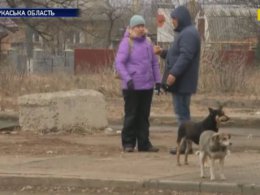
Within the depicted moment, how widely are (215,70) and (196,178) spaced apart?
1431cm

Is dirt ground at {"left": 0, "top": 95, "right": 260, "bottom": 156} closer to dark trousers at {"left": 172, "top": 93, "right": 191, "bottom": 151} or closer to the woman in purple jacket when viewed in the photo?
the woman in purple jacket

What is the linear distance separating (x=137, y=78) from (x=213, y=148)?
2.67 metres

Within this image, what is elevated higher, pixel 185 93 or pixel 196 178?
pixel 185 93

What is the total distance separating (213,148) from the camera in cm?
845

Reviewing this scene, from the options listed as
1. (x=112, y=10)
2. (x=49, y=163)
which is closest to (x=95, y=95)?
(x=49, y=163)

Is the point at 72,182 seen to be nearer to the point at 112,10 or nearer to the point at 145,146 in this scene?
the point at 145,146

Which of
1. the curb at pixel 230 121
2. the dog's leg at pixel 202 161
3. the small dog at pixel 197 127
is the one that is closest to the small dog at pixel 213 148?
the dog's leg at pixel 202 161

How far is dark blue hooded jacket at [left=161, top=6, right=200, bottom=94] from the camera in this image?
1027 cm

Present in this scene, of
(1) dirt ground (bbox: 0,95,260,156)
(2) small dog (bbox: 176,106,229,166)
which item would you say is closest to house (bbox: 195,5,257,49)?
(1) dirt ground (bbox: 0,95,260,156)

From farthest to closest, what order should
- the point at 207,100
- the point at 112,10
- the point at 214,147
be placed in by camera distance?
the point at 112,10 < the point at 207,100 < the point at 214,147

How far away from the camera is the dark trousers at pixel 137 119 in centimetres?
1098

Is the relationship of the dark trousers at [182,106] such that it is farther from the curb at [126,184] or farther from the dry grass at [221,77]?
the dry grass at [221,77]

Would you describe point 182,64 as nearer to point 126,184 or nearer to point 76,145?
point 126,184

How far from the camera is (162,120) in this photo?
1647 centimetres
